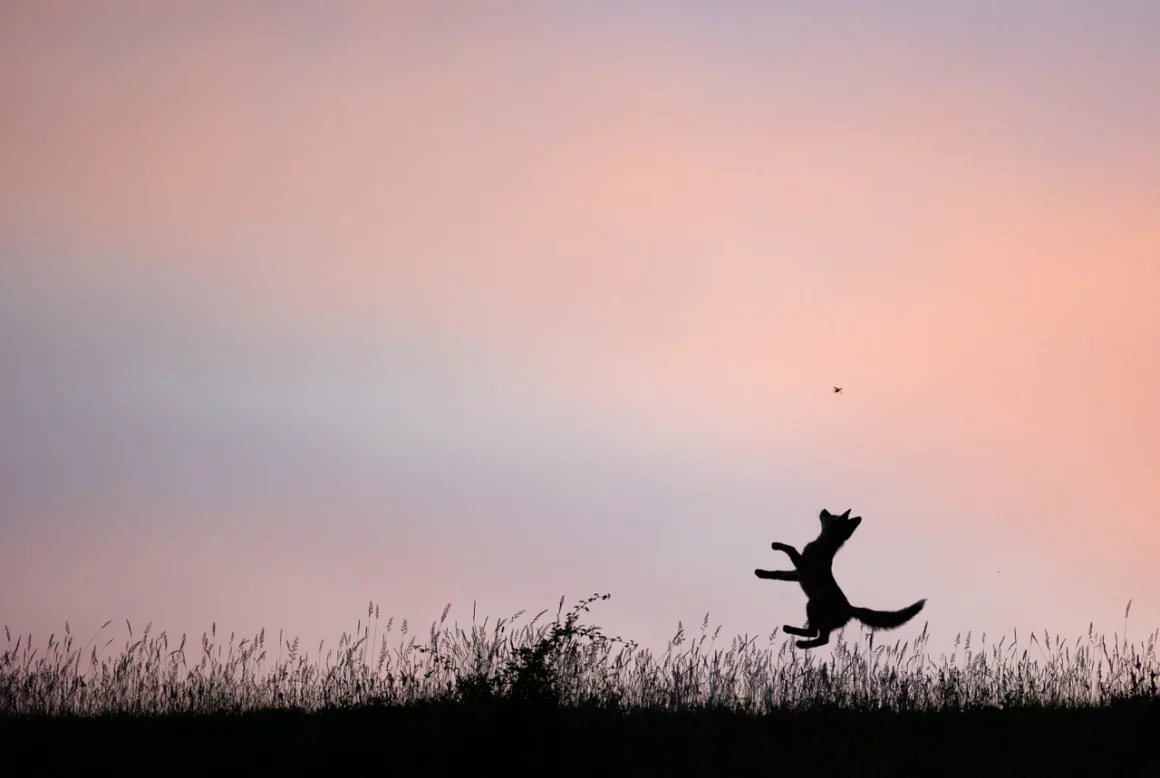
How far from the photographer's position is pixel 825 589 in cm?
1373

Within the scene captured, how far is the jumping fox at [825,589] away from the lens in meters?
13.4

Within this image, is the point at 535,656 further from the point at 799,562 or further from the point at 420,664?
the point at 799,562

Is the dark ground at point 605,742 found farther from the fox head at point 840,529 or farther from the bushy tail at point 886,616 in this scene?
the fox head at point 840,529

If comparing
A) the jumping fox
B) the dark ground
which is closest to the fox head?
the jumping fox

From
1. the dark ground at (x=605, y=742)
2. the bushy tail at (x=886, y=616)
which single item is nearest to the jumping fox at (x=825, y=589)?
the bushy tail at (x=886, y=616)

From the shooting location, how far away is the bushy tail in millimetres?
13414

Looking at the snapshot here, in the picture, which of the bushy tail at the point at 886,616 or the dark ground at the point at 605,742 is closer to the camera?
the dark ground at the point at 605,742

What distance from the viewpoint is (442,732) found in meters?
8.84

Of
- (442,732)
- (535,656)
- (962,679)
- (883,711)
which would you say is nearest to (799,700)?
(883,711)

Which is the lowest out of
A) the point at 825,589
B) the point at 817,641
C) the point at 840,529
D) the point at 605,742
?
the point at 605,742

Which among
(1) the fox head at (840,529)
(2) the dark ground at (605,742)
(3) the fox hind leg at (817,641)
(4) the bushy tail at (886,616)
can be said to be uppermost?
(1) the fox head at (840,529)

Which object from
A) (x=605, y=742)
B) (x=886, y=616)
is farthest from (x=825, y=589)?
(x=605, y=742)

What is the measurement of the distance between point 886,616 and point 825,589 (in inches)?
30.7

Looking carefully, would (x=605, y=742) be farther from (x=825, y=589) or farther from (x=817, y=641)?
(x=825, y=589)
